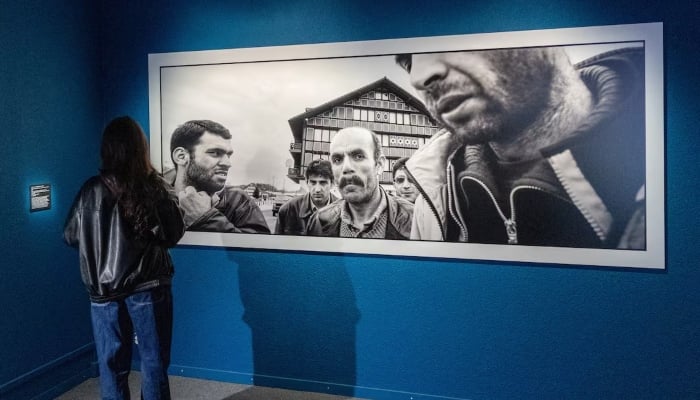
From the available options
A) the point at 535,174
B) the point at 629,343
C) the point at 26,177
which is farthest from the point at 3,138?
the point at 629,343


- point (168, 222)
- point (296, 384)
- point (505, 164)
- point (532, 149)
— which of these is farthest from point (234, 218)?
point (532, 149)

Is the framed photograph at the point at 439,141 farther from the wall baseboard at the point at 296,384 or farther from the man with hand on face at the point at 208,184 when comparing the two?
the wall baseboard at the point at 296,384

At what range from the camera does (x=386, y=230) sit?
2199 millimetres

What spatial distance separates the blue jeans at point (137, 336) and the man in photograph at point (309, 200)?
0.67 meters

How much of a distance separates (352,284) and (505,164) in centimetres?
81

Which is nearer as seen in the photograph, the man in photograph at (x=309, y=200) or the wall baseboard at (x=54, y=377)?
the wall baseboard at (x=54, y=377)

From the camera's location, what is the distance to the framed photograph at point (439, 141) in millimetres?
1923

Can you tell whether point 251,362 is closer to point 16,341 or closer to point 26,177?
point 16,341

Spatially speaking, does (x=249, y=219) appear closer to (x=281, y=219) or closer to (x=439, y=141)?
(x=281, y=219)

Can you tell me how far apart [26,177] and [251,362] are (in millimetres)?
1235

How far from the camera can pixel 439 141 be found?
6.93 ft

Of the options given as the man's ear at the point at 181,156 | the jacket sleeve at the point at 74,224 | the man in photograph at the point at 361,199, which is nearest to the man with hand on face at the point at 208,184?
the man's ear at the point at 181,156


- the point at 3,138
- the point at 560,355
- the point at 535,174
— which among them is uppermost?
the point at 3,138

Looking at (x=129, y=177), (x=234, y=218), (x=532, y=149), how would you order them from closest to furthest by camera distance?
(x=129, y=177) < (x=532, y=149) < (x=234, y=218)
